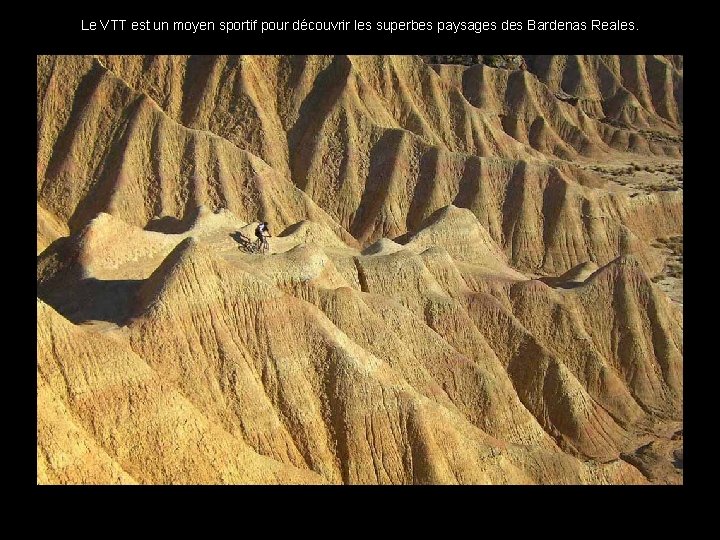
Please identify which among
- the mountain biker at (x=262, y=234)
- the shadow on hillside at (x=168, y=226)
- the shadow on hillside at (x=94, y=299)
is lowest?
the shadow on hillside at (x=94, y=299)

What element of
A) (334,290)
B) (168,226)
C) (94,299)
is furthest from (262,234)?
(168,226)

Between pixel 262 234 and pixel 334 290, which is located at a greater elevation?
pixel 262 234

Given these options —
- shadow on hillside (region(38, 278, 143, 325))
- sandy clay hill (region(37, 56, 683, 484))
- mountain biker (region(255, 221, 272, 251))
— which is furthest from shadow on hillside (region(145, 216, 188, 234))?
shadow on hillside (region(38, 278, 143, 325))

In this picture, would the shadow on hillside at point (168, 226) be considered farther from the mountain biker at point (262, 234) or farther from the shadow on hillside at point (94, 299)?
the shadow on hillside at point (94, 299)

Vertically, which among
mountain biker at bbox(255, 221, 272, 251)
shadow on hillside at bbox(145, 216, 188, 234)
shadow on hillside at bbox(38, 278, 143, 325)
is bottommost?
→ shadow on hillside at bbox(38, 278, 143, 325)

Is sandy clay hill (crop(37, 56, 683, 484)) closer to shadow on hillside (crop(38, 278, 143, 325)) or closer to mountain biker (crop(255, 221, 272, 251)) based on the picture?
shadow on hillside (crop(38, 278, 143, 325))

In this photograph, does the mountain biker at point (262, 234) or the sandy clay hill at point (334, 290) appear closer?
the sandy clay hill at point (334, 290)

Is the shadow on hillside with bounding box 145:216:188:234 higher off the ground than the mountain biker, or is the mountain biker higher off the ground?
the shadow on hillside with bounding box 145:216:188:234

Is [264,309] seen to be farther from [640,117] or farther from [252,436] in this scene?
[640,117]

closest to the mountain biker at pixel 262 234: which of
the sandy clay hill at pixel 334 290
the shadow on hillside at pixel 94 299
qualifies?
the sandy clay hill at pixel 334 290

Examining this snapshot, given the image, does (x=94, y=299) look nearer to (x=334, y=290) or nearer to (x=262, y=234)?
(x=262, y=234)
